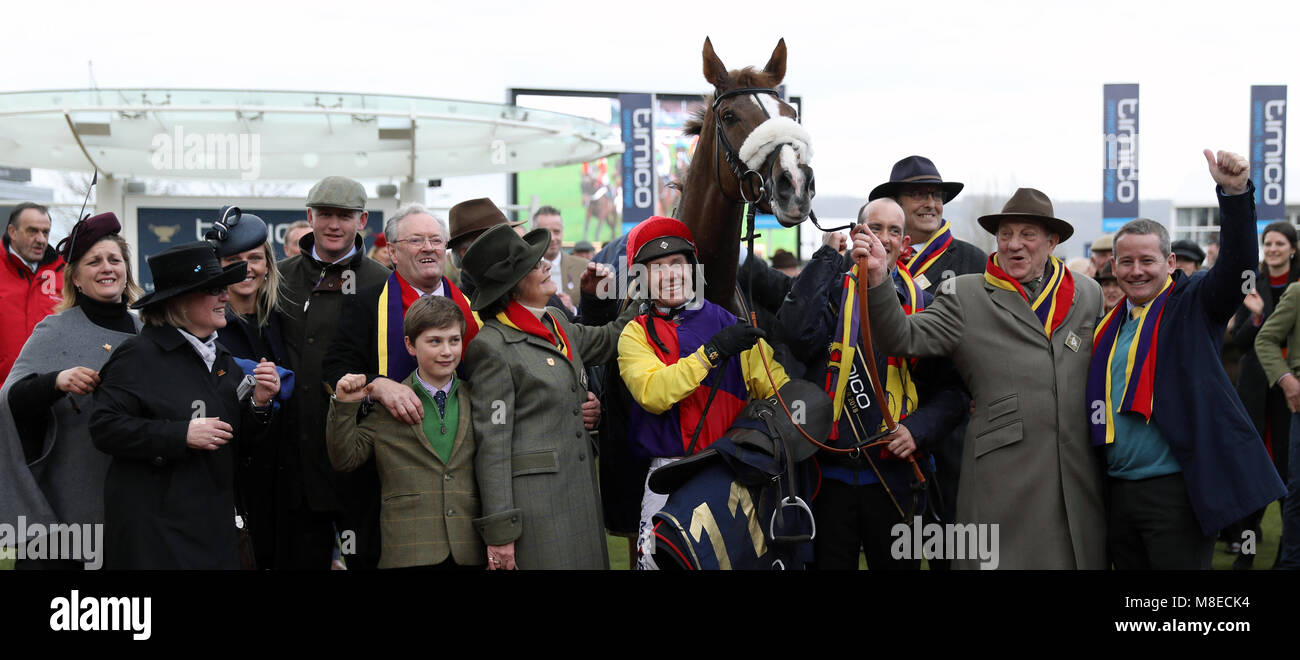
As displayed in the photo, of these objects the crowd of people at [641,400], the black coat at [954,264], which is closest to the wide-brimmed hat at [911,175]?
the black coat at [954,264]

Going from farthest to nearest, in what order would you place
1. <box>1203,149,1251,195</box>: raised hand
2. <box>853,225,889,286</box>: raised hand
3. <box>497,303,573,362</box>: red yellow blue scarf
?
<box>497,303,573,362</box>: red yellow blue scarf
<box>853,225,889,286</box>: raised hand
<box>1203,149,1251,195</box>: raised hand

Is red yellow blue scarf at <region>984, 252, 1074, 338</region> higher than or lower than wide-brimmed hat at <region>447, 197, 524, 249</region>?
lower

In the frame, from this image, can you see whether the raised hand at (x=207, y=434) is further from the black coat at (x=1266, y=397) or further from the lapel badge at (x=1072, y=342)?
the black coat at (x=1266, y=397)

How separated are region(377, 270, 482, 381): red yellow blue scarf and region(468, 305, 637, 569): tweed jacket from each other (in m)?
0.29

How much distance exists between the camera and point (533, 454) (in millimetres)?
3445

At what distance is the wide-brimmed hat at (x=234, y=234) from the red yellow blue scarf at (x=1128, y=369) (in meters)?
3.34

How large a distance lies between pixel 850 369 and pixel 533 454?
3.99ft

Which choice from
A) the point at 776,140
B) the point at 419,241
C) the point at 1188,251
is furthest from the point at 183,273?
the point at 1188,251

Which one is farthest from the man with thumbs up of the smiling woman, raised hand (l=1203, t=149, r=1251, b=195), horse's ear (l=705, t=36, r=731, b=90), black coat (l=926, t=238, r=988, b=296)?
the smiling woman

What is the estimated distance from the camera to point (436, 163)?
1331cm

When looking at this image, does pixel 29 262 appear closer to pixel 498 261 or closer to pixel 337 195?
pixel 337 195

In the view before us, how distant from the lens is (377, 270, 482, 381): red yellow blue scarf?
151 inches

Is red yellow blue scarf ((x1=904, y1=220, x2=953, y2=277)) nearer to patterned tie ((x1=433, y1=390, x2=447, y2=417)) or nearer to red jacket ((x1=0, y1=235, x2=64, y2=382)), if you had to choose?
patterned tie ((x1=433, y1=390, x2=447, y2=417))

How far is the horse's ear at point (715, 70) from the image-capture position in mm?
3954
